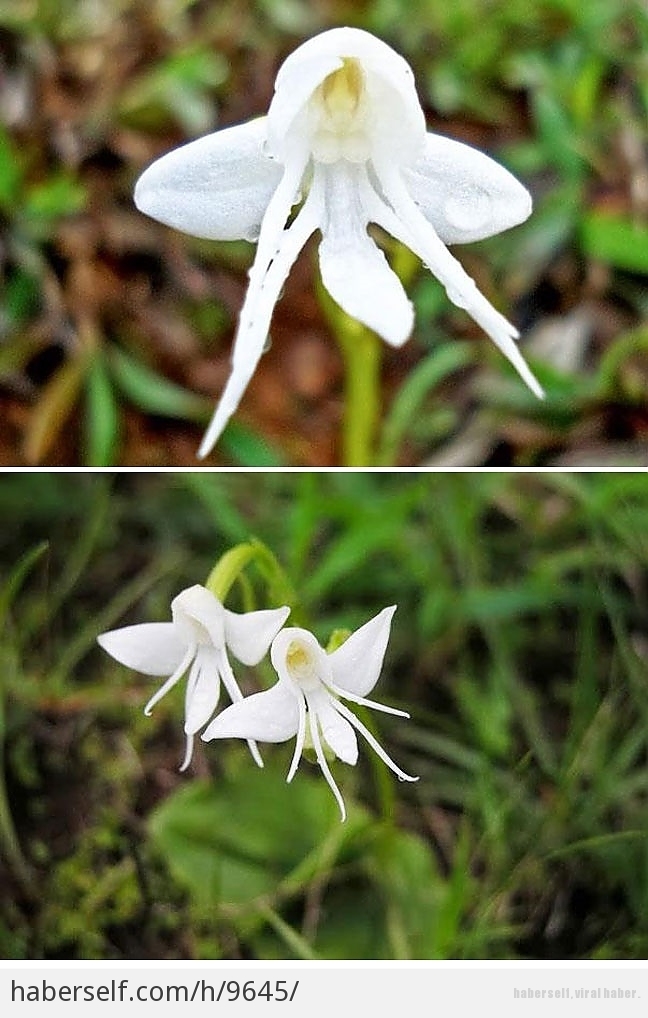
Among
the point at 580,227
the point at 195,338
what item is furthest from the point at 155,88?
the point at 580,227

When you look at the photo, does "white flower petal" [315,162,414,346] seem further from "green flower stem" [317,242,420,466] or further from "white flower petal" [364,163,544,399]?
"green flower stem" [317,242,420,466]

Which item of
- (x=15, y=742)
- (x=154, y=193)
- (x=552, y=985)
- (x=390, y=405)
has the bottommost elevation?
(x=552, y=985)

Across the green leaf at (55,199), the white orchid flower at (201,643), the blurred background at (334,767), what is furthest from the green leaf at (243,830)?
the green leaf at (55,199)

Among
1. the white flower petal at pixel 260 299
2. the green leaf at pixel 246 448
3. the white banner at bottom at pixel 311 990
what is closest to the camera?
the white flower petal at pixel 260 299

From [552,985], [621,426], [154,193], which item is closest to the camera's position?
[154,193]

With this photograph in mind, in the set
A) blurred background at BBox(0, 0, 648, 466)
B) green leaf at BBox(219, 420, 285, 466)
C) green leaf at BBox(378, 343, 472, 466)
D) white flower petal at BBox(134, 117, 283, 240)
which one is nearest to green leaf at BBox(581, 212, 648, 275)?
blurred background at BBox(0, 0, 648, 466)

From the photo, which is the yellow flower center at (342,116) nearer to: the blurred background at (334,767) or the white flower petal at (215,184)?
the white flower petal at (215,184)

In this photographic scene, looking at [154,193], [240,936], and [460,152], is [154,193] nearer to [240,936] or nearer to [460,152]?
[460,152]
